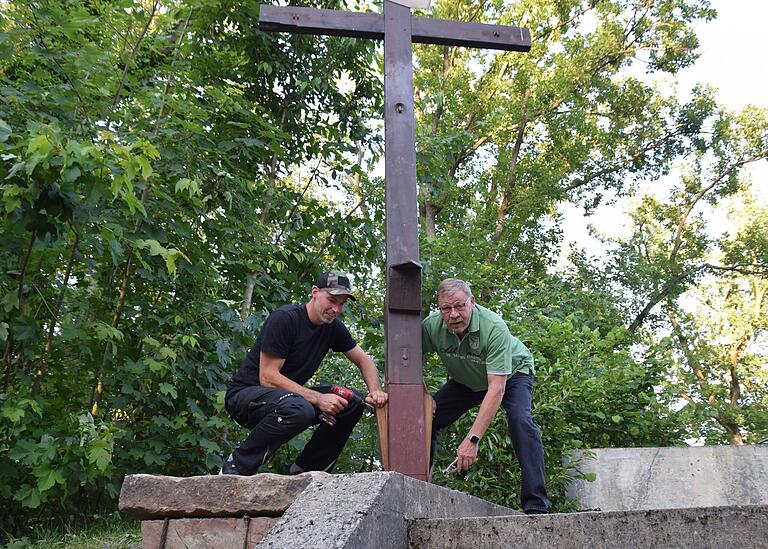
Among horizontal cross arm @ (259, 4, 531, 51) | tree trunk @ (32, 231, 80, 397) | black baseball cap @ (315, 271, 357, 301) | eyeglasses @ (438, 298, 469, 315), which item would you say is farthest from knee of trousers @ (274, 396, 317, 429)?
horizontal cross arm @ (259, 4, 531, 51)

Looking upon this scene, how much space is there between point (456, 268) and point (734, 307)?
12.6m

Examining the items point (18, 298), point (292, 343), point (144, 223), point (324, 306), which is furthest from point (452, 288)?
point (18, 298)

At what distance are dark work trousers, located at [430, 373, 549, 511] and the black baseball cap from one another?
89 cm

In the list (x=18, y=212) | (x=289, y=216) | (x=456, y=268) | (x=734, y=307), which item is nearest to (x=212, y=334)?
(x=289, y=216)

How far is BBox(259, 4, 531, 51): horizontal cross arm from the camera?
3961 millimetres

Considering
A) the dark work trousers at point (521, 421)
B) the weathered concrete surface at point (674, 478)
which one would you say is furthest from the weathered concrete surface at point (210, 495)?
the weathered concrete surface at point (674, 478)

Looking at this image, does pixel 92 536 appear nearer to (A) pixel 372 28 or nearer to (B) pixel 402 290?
(B) pixel 402 290

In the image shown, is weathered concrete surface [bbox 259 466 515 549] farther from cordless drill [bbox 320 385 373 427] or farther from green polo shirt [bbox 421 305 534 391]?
green polo shirt [bbox 421 305 534 391]

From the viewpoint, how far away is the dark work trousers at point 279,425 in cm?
350

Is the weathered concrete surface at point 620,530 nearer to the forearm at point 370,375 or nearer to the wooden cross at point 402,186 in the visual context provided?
the wooden cross at point 402,186

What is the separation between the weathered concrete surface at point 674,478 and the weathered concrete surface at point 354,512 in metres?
3.46

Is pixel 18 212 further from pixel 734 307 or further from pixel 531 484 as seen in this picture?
pixel 734 307

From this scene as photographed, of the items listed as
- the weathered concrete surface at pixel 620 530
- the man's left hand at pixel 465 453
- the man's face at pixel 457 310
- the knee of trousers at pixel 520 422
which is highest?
the man's face at pixel 457 310

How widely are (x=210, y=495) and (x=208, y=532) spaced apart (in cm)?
14
